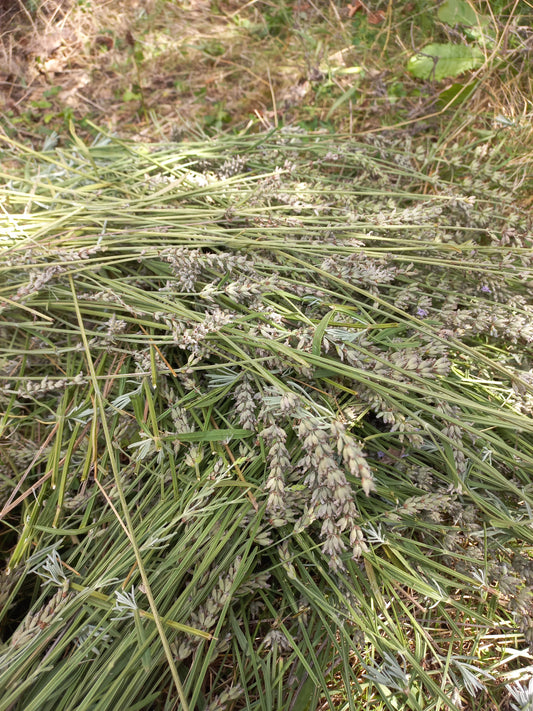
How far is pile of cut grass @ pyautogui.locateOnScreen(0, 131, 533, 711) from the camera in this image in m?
1.07

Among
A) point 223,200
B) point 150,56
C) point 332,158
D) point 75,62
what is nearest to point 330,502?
point 223,200

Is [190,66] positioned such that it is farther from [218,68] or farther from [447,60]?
[447,60]

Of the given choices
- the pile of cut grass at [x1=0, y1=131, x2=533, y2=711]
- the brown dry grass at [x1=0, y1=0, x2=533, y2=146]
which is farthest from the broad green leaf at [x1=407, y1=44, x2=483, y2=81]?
the pile of cut grass at [x1=0, y1=131, x2=533, y2=711]

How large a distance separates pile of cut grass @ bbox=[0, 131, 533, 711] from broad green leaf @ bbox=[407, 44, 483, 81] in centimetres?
95

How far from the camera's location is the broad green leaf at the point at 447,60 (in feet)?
7.13

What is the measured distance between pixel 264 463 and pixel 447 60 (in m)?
2.22

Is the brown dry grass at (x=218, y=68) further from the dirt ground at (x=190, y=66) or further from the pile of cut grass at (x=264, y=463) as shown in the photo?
the pile of cut grass at (x=264, y=463)

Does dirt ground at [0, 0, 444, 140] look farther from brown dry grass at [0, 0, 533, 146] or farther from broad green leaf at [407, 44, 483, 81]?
broad green leaf at [407, 44, 483, 81]

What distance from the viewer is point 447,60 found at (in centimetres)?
221

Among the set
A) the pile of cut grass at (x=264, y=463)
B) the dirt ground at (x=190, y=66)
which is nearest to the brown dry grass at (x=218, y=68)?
the dirt ground at (x=190, y=66)

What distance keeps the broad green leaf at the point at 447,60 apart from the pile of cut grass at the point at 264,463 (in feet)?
3.13

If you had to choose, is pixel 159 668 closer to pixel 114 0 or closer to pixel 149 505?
pixel 149 505

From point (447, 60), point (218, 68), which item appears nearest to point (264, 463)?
point (447, 60)

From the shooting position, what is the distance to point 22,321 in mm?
1552
